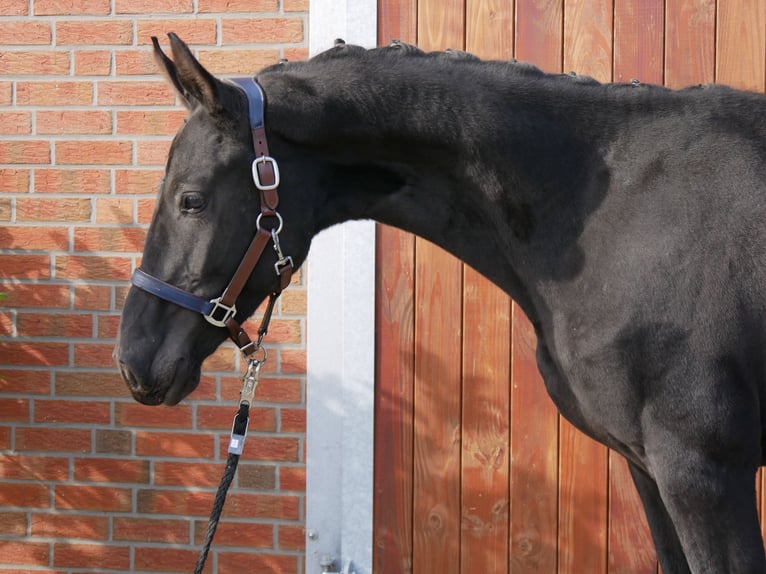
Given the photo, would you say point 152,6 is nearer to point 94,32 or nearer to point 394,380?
point 94,32

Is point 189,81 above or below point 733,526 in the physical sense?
above

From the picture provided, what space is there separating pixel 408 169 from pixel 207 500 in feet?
6.51

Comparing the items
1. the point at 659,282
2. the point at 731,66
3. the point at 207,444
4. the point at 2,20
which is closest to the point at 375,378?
the point at 207,444

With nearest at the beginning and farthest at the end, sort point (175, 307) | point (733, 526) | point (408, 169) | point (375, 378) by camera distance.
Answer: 1. point (733, 526)
2. point (175, 307)
3. point (408, 169)
4. point (375, 378)

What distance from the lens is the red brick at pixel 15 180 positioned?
356 centimetres

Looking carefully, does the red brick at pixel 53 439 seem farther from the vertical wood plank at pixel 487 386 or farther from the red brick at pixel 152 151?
the vertical wood plank at pixel 487 386

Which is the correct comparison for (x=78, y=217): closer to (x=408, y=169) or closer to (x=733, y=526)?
(x=408, y=169)

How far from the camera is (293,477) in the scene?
135 inches

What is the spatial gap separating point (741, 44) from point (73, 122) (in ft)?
9.12

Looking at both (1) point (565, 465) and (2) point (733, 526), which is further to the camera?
(1) point (565, 465)

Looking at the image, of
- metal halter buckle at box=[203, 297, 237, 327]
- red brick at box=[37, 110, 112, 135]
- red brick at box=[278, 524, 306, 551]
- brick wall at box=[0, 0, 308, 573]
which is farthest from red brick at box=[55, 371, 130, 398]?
metal halter buckle at box=[203, 297, 237, 327]

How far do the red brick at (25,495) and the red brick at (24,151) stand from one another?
56.7 inches

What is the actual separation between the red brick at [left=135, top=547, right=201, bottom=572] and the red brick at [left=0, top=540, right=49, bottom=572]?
46cm

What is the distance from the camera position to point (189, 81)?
6.48 ft
